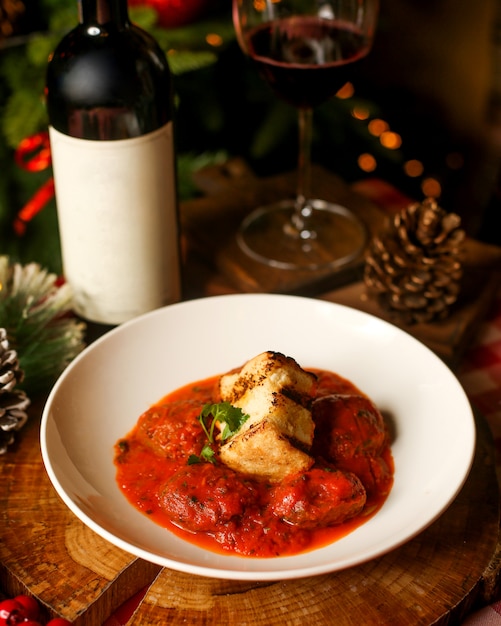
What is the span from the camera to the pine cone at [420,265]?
2207 millimetres

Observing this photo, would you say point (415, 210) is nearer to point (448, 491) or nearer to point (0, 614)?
point (448, 491)

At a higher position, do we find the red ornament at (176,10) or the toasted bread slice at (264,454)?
the red ornament at (176,10)

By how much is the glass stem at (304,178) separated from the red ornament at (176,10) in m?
0.61

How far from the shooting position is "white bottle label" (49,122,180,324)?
6.43 feet

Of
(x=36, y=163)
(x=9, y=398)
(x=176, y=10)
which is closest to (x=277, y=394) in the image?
(x=9, y=398)

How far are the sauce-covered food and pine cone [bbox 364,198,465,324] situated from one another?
1.87ft

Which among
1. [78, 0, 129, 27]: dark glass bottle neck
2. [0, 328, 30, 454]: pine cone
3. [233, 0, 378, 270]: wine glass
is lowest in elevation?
[0, 328, 30, 454]: pine cone

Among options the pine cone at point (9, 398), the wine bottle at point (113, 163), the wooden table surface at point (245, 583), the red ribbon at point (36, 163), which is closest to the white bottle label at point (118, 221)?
the wine bottle at point (113, 163)

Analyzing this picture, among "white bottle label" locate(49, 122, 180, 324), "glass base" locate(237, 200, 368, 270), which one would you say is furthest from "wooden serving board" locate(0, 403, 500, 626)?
"glass base" locate(237, 200, 368, 270)

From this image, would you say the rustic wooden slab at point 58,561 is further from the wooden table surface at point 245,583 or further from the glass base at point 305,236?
the glass base at point 305,236

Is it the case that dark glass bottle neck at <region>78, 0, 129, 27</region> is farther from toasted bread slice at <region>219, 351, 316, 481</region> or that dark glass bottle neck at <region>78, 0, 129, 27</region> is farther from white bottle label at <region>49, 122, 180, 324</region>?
toasted bread slice at <region>219, 351, 316, 481</region>

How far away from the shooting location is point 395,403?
1.83m

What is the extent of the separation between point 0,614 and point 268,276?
126 cm

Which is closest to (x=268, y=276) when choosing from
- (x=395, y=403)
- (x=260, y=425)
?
(x=395, y=403)
